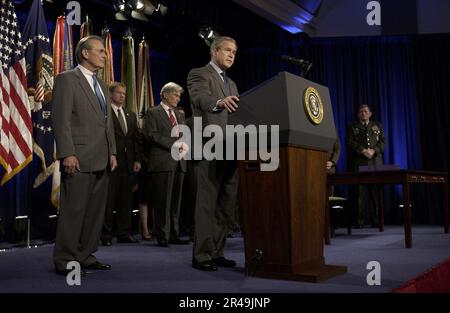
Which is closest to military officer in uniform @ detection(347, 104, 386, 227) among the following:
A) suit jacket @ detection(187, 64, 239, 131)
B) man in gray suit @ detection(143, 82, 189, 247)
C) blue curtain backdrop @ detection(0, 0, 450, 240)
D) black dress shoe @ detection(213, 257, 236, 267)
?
blue curtain backdrop @ detection(0, 0, 450, 240)

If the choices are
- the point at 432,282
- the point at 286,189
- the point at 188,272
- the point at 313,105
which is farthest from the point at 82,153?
the point at 432,282

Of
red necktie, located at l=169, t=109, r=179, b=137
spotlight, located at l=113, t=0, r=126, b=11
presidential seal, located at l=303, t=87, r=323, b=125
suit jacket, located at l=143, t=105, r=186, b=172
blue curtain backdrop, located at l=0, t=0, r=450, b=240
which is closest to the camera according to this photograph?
presidential seal, located at l=303, t=87, r=323, b=125

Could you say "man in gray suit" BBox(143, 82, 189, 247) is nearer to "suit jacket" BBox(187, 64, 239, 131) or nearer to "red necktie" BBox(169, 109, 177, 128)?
"red necktie" BBox(169, 109, 177, 128)

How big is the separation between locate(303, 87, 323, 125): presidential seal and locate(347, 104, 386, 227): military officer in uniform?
13.8 ft

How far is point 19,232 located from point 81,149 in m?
2.73

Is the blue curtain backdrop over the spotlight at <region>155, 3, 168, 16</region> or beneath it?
beneath

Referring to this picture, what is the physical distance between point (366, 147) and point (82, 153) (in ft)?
15.9

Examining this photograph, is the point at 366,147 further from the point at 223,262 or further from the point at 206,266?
the point at 206,266

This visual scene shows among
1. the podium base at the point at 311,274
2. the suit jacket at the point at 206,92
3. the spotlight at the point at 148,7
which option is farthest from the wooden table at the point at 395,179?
the spotlight at the point at 148,7

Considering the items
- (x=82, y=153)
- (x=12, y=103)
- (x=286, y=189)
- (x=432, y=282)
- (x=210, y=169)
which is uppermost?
(x=12, y=103)

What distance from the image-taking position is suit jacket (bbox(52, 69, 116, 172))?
2764mm

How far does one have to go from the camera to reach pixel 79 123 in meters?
2.88
